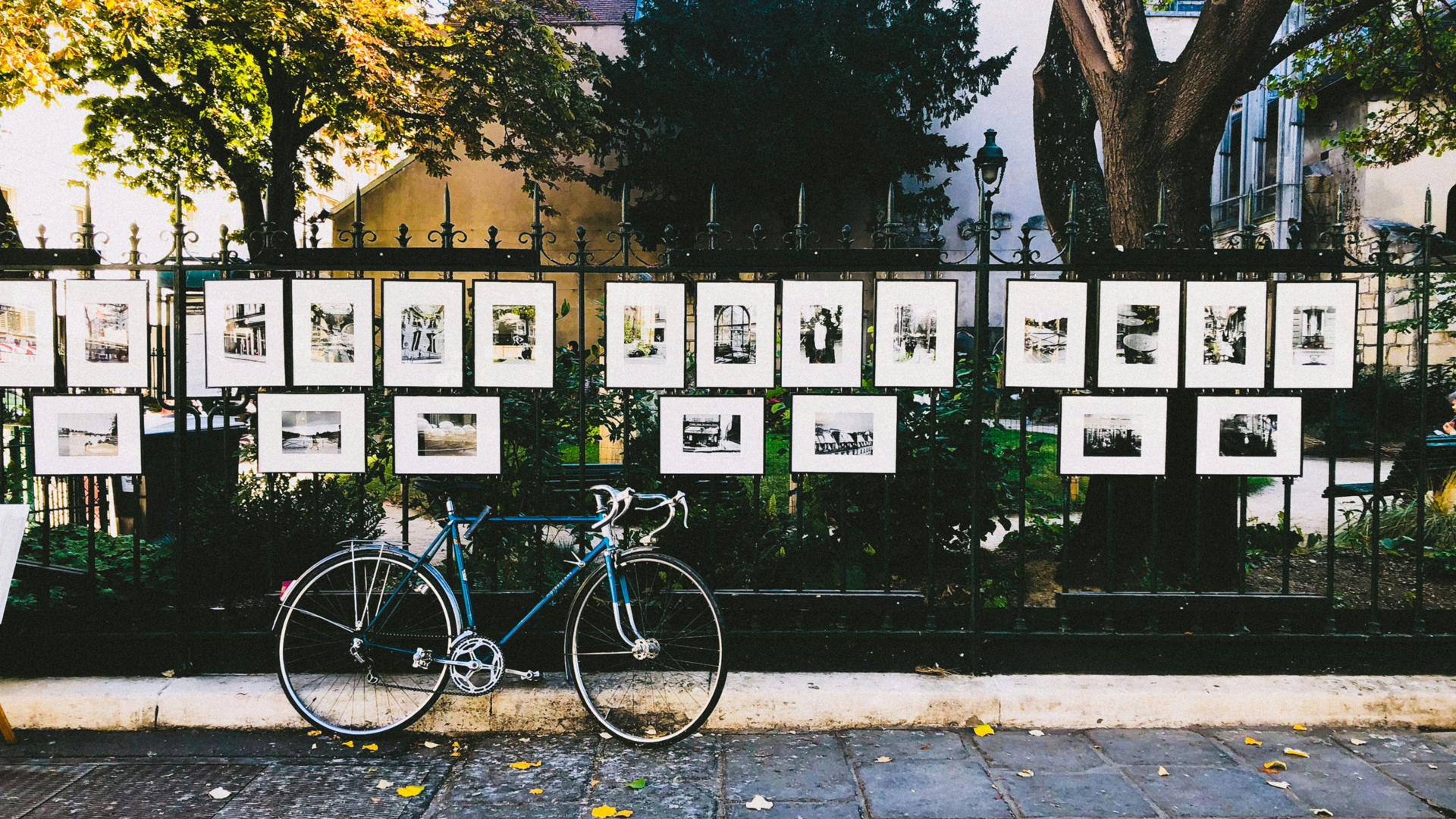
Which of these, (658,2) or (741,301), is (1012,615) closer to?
(741,301)

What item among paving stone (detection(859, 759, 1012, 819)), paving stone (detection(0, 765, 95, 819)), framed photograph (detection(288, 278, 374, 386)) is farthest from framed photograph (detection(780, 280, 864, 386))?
paving stone (detection(0, 765, 95, 819))

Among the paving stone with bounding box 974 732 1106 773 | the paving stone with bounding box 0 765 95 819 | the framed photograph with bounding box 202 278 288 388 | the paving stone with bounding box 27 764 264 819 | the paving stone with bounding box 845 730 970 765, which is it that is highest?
the framed photograph with bounding box 202 278 288 388

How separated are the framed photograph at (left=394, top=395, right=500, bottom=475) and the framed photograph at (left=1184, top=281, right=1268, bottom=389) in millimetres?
3258

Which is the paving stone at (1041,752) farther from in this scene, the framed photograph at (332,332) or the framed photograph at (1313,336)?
the framed photograph at (332,332)

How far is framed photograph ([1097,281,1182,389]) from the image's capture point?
4156 millimetres

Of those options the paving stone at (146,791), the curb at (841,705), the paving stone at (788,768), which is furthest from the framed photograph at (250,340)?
the paving stone at (788,768)

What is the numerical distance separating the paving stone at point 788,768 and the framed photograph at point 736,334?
5.19 ft

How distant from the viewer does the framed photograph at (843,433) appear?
4.20m

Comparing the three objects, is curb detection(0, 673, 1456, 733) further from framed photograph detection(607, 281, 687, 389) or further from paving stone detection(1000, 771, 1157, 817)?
framed photograph detection(607, 281, 687, 389)

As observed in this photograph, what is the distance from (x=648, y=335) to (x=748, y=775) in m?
1.96

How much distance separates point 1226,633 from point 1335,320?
5.11ft

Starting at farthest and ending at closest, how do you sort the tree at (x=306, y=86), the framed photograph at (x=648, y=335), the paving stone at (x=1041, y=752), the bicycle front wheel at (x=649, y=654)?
the tree at (x=306, y=86) < the framed photograph at (x=648, y=335) < the bicycle front wheel at (x=649, y=654) < the paving stone at (x=1041, y=752)

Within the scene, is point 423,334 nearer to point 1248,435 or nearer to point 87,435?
point 87,435

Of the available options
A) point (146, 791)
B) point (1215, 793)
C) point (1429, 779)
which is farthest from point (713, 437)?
point (1429, 779)
